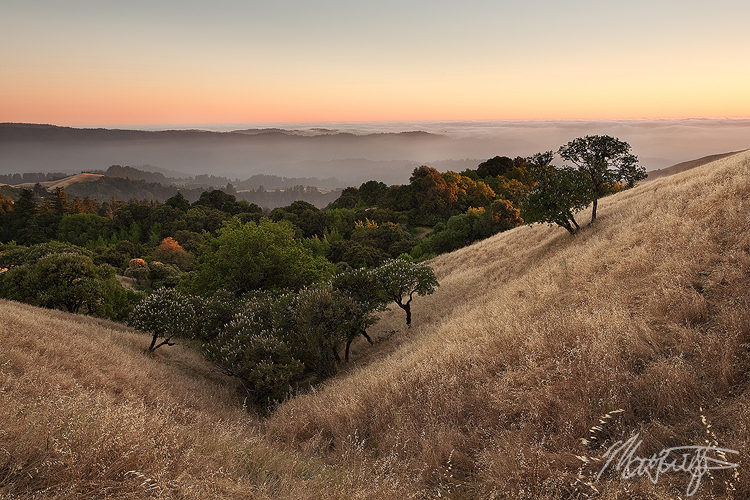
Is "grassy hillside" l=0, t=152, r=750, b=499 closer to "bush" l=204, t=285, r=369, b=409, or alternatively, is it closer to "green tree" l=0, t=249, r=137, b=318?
"bush" l=204, t=285, r=369, b=409

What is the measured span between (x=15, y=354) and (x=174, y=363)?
827 centimetres

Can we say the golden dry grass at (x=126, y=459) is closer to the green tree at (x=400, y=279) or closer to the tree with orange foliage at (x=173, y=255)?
the green tree at (x=400, y=279)

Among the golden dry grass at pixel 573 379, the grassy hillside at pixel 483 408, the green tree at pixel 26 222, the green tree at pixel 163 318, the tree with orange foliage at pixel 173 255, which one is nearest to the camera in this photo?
the grassy hillside at pixel 483 408

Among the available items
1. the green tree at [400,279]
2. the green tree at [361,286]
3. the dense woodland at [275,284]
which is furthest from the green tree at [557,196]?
the green tree at [361,286]

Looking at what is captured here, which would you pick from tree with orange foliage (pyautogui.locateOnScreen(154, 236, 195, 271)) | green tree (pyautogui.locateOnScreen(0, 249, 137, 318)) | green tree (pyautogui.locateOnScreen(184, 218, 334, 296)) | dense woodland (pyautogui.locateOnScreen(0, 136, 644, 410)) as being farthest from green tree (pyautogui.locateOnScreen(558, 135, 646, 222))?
tree with orange foliage (pyautogui.locateOnScreen(154, 236, 195, 271))

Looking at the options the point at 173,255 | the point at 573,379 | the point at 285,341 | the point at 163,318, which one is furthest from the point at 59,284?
the point at 173,255

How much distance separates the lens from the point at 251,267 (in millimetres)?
25359

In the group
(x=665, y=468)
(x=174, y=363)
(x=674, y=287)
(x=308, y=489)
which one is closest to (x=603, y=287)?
(x=674, y=287)

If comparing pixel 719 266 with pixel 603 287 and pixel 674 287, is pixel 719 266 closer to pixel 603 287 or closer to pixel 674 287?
pixel 674 287

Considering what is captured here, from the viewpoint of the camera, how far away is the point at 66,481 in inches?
136
